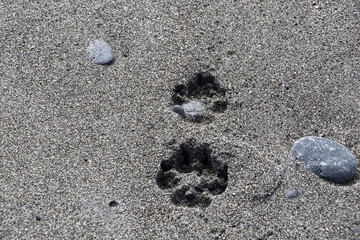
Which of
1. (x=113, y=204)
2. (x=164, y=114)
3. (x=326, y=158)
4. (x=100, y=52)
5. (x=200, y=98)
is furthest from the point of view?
(x=100, y=52)

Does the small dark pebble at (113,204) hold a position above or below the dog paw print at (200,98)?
below

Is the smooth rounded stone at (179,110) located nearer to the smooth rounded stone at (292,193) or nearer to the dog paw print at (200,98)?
the dog paw print at (200,98)

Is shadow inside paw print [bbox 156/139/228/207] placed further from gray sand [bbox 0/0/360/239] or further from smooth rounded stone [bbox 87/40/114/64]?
smooth rounded stone [bbox 87/40/114/64]

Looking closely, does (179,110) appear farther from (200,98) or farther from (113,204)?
(113,204)

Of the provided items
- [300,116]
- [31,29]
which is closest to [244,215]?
[300,116]

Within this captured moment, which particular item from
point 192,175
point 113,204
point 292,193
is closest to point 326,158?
point 292,193

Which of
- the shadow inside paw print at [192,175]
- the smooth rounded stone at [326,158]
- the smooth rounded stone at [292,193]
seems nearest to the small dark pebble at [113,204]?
the shadow inside paw print at [192,175]
